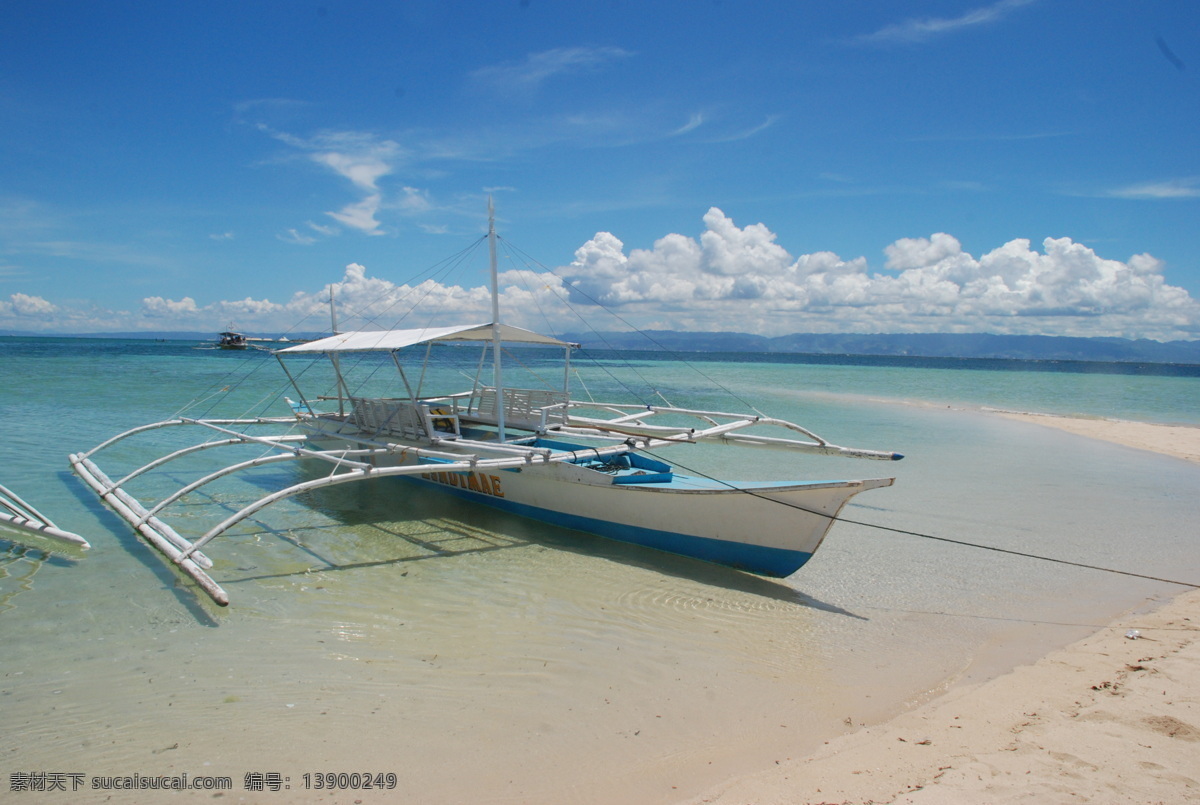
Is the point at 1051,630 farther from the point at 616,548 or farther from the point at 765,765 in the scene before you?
the point at 616,548

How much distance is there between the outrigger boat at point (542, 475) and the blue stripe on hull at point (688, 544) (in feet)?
0.05

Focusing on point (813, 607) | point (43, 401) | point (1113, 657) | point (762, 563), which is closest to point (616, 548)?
point (762, 563)

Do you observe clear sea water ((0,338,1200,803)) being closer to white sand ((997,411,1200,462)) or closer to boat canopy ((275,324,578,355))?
boat canopy ((275,324,578,355))

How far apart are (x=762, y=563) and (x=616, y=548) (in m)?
1.76

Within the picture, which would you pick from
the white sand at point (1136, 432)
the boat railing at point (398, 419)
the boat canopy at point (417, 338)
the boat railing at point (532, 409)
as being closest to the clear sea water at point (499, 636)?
the boat railing at point (398, 419)

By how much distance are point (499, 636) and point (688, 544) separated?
8.46ft

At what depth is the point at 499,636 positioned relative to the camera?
17.4ft

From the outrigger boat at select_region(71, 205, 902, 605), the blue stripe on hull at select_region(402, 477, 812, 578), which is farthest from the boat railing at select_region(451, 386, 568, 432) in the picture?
the blue stripe on hull at select_region(402, 477, 812, 578)

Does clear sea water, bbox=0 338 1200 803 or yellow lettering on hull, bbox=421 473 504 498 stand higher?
yellow lettering on hull, bbox=421 473 504 498

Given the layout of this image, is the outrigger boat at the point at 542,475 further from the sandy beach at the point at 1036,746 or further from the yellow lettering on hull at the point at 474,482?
the sandy beach at the point at 1036,746

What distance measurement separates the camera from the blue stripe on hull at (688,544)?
659cm

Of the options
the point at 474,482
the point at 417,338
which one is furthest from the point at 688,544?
the point at 417,338

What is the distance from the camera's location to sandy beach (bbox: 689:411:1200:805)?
3141 millimetres

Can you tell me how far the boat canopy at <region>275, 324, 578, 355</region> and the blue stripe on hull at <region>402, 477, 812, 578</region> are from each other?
225 cm
